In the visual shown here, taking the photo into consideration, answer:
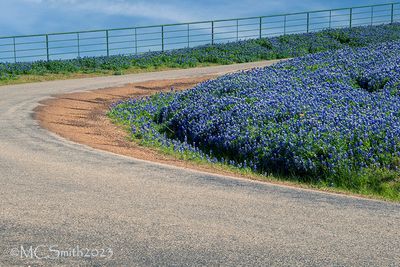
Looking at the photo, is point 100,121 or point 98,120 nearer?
point 100,121

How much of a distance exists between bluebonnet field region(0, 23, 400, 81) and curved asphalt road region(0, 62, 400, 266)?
69.5 ft

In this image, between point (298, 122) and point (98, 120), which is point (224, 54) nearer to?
point (98, 120)

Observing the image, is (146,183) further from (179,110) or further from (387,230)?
(179,110)

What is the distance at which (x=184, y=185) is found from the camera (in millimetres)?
9648

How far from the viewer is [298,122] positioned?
12.9 m

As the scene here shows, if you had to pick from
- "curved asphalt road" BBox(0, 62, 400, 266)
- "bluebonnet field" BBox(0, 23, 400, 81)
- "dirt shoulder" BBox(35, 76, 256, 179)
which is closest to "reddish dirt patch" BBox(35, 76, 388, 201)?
"dirt shoulder" BBox(35, 76, 256, 179)

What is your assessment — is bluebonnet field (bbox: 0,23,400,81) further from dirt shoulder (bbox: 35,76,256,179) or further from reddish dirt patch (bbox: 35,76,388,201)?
reddish dirt patch (bbox: 35,76,388,201)

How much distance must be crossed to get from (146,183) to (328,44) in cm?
3580

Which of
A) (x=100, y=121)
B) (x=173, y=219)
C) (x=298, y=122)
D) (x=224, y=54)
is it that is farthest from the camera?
(x=224, y=54)

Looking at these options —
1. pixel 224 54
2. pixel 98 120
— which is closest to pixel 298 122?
pixel 98 120

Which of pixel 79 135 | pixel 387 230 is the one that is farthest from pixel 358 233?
pixel 79 135

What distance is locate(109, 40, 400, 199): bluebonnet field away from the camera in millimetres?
10992

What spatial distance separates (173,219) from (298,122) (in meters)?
5.70

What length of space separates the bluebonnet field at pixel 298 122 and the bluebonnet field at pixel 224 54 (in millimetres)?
12942
